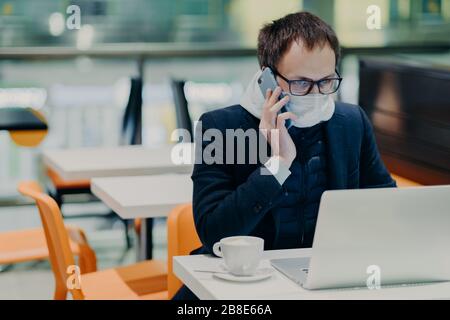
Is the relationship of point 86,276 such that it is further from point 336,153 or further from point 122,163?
point 336,153

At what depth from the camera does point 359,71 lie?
12.0ft

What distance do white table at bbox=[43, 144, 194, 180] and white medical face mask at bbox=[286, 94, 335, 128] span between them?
4.64 ft

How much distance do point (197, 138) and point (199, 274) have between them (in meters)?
0.34

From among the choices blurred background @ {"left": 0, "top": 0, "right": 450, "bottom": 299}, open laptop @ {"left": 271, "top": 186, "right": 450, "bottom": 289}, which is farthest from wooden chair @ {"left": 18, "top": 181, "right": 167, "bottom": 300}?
blurred background @ {"left": 0, "top": 0, "right": 450, "bottom": 299}

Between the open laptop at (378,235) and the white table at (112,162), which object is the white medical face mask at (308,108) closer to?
the open laptop at (378,235)

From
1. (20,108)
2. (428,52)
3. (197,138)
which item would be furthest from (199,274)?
(428,52)

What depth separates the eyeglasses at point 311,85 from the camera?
1850 mm

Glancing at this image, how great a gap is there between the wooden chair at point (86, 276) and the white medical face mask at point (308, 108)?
748 millimetres

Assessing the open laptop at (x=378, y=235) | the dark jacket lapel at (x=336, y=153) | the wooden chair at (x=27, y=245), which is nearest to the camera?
the open laptop at (x=378, y=235)

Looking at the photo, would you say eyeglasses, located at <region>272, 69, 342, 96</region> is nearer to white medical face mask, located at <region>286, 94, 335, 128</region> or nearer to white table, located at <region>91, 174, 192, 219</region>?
white medical face mask, located at <region>286, 94, 335, 128</region>

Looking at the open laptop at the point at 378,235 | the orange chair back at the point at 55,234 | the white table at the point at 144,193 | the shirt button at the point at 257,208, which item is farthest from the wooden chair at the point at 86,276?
the open laptop at the point at 378,235

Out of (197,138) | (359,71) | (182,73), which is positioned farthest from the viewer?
(182,73)

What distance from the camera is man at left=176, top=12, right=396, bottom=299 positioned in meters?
1.83

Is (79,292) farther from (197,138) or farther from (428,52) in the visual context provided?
(428,52)
